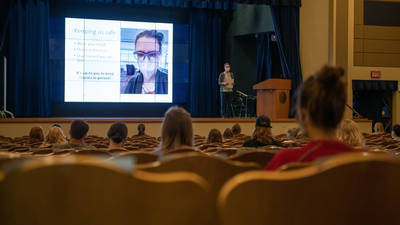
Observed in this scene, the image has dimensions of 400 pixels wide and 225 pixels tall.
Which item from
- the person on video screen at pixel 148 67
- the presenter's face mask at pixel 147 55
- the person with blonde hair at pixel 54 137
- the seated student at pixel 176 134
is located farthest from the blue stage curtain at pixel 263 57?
the seated student at pixel 176 134

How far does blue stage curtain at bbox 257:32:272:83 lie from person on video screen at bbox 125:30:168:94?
9.62ft

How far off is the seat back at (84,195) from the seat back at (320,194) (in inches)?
5.7

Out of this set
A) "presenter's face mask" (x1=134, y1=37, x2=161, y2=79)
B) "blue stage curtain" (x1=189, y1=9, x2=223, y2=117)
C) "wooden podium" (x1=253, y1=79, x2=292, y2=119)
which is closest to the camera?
"wooden podium" (x1=253, y1=79, x2=292, y2=119)

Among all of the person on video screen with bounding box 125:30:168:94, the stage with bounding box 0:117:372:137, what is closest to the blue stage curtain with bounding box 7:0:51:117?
the person on video screen with bounding box 125:30:168:94

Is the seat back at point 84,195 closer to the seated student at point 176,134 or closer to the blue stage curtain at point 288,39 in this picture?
the seated student at point 176,134

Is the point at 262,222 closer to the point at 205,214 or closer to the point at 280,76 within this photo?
the point at 205,214

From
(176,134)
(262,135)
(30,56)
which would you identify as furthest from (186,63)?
A: (176,134)

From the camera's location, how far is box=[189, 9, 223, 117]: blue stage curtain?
573 inches

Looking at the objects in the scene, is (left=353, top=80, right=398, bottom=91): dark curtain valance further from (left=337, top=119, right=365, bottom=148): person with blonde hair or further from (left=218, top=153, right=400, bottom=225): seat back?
Answer: (left=218, top=153, right=400, bottom=225): seat back

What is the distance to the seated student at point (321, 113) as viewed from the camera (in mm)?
1657

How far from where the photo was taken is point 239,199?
40.1 inches

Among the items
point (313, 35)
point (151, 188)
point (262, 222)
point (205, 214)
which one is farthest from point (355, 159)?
point (313, 35)

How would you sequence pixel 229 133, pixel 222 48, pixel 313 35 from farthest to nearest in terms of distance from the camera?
1. pixel 222 48
2. pixel 313 35
3. pixel 229 133

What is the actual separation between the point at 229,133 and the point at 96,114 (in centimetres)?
771
